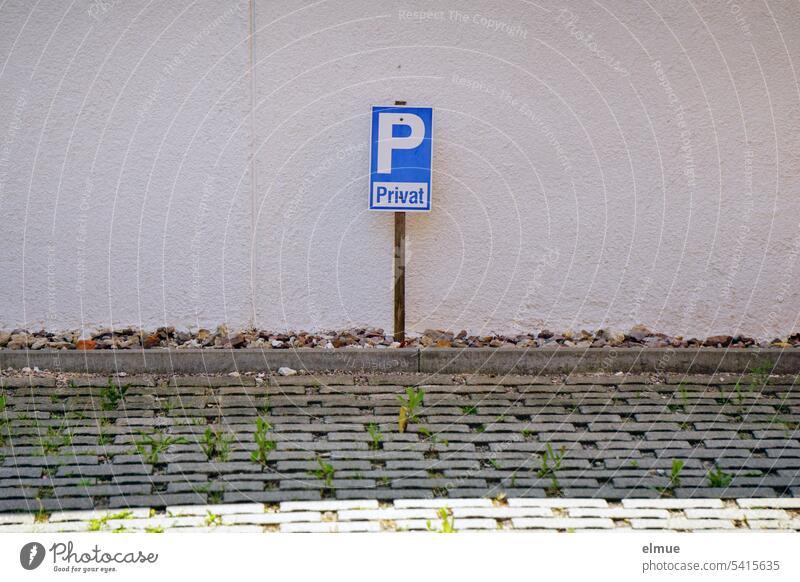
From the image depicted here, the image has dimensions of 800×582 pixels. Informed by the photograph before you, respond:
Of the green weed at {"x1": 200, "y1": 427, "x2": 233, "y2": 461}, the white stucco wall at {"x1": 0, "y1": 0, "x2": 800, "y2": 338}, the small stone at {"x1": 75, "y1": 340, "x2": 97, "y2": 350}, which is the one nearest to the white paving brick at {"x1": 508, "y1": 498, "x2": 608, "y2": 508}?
the green weed at {"x1": 200, "y1": 427, "x2": 233, "y2": 461}

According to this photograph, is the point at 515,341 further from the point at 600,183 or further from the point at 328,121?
the point at 328,121

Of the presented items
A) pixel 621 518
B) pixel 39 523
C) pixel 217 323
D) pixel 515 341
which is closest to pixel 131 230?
pixel 217 323

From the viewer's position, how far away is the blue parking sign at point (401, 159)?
7.18 m

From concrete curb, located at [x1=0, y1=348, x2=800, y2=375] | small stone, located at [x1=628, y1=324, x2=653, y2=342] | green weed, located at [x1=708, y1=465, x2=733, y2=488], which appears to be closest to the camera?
green weed, located at [x1=708, y1=465, x2=733, y2=488]

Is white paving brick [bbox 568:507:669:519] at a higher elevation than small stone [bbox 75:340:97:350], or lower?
lower

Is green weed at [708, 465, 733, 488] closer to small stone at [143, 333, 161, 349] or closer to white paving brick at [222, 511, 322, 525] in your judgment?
white paving brick at [222, 511, 322, 525]

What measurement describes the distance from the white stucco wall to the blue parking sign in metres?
0.31

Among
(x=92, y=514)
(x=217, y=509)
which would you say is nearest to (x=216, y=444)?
(x=217, y=509)

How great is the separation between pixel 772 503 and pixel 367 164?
3.81 meters

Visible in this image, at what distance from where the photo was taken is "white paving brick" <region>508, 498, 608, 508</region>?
4.80m

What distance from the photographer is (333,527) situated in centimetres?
451

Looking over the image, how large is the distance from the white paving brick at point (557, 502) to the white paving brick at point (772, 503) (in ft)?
2.13

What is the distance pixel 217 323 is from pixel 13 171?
181 centimetres

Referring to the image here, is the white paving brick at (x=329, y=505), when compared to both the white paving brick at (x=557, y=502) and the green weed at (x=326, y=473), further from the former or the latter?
the white paving brick at (x=557, y=502)
